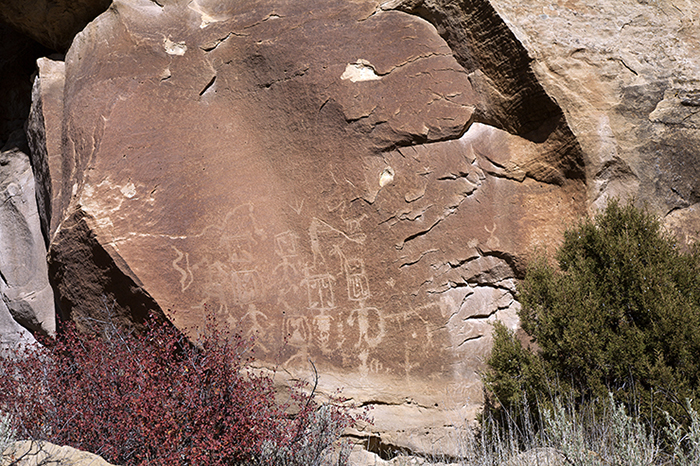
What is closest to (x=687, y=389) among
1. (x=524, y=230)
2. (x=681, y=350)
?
(x=681, y=350)

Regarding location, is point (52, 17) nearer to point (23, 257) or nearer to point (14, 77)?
point (14, 77)

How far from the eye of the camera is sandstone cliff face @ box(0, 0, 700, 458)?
4766 mm

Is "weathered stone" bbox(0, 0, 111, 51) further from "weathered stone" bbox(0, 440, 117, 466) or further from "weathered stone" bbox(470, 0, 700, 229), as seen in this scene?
"weathered stone" bbox(0, 440, 117, 466)

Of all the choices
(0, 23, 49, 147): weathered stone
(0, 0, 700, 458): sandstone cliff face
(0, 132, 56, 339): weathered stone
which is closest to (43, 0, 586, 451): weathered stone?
(0, 0, 700, 458): sandstone cliff face

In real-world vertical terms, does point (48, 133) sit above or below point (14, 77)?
above

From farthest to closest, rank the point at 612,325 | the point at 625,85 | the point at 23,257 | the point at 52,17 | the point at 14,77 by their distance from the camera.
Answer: the point at 14,77, the point at 23,257, the point at 52,17, the point at 625,85, the point at 612,325

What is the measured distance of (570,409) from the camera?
4.05 metres

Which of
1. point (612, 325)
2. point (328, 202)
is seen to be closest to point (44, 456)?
point (328, 202)

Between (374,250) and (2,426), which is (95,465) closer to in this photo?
(2,426)

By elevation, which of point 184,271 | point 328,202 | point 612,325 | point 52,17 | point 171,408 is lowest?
point 171,408

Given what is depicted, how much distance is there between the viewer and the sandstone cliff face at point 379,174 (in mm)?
4766

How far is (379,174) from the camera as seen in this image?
5.06 meters

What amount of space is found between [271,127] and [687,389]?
4.02 metres

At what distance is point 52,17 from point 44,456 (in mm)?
4912
